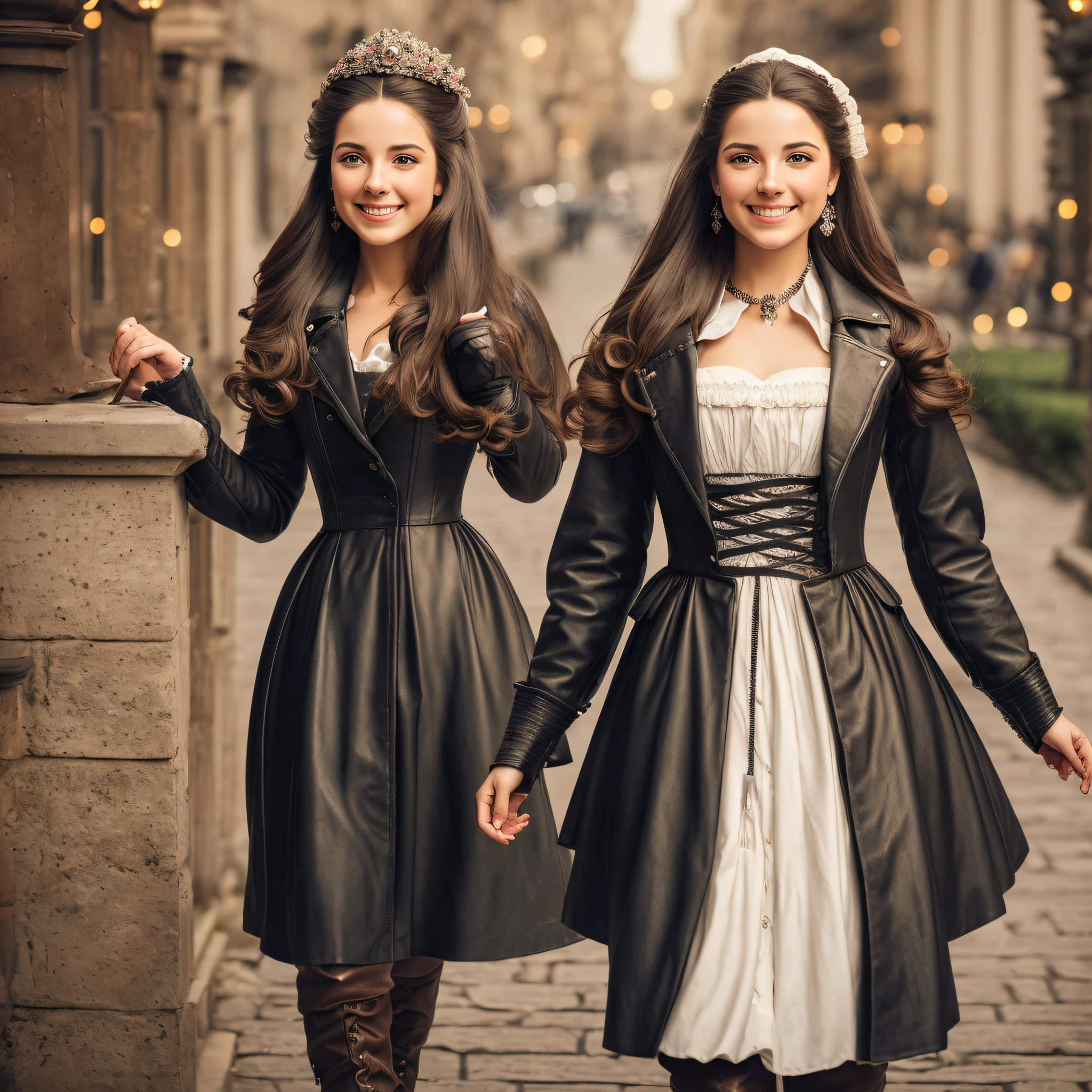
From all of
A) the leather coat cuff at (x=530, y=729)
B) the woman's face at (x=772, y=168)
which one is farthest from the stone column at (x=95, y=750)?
the woman's face at (x=772, y=168)

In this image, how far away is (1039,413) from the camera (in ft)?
43.9

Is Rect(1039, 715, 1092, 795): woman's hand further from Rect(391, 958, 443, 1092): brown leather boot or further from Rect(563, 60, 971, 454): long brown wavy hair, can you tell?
Rect(391, 958, 443, 1092): brown leather boot

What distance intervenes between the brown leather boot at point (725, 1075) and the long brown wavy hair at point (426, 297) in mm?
1225

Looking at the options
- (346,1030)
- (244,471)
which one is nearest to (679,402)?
(244,471)

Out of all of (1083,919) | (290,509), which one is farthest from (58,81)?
(1083,919)

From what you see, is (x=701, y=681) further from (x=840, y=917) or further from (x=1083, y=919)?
(x=1083, y=919)

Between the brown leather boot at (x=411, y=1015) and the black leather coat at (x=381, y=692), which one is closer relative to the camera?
the black leather coat at (x=381, y=692)

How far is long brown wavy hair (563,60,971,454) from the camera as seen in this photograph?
8.93 ft

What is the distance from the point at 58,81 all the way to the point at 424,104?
2.58ft

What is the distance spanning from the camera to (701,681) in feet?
8.64

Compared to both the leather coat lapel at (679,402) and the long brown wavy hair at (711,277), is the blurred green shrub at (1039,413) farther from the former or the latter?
the leather coat lapel at (679,402)

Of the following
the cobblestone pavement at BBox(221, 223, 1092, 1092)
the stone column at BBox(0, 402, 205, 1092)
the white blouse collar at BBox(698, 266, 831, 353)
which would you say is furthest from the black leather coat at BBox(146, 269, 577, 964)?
the cobblestone pavement at BBox(221, 223, 1092, 1092)

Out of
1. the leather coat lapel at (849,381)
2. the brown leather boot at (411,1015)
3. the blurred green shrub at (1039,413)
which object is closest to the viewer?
the leather coat lapel at (849,381)

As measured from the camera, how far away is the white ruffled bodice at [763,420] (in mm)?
2711
